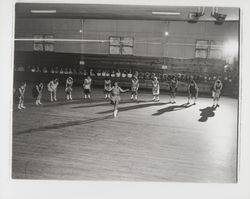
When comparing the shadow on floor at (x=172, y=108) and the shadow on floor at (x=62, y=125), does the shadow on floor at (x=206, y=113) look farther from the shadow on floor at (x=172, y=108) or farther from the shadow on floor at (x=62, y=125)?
the shadow on floor at (x=62, y=125)

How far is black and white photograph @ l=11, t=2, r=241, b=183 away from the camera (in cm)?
548

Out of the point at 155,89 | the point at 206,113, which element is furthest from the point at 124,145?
the point at 155,89

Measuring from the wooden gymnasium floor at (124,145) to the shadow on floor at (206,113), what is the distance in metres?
0.03

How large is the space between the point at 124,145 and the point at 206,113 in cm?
405

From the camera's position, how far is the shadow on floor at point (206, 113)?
29.0 feet

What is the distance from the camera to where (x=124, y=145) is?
21.3 feet

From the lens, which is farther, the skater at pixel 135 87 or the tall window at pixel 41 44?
the skater at pixel 135 87

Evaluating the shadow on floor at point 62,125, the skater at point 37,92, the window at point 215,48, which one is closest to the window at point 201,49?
the window at point 215,48

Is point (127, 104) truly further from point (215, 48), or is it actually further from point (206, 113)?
point (215, 48)

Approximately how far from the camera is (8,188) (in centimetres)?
512

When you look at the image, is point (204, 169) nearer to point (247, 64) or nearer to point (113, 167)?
point (113, 167)

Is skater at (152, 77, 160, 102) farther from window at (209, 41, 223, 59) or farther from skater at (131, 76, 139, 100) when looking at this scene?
window at (209, 41, 223, 59)

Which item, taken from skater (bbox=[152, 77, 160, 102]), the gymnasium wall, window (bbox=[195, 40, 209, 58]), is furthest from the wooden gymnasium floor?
the gymnasium wall

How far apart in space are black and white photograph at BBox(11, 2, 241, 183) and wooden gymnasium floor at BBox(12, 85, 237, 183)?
2cm
